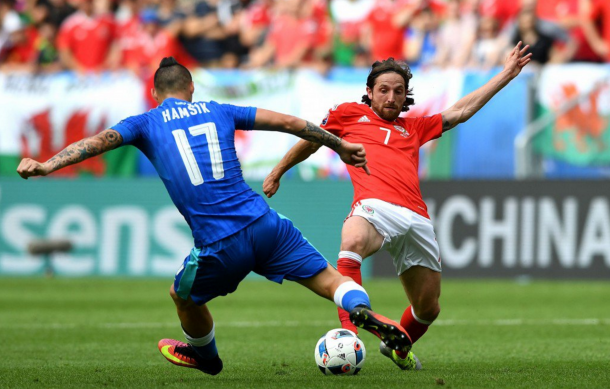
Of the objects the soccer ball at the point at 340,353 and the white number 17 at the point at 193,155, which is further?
the soccer ball at the point at 340,353

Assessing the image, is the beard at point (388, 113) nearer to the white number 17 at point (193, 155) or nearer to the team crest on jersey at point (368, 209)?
the team crest on jersey at point (368, 209)

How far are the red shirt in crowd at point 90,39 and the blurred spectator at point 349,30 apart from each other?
4358mm

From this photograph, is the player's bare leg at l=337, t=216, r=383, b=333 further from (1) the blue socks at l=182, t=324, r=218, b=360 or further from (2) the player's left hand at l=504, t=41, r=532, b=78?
(2) the player's left hand at l=504, t=41, r=532, b=78

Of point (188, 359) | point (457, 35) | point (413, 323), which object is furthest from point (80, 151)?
point (457, 35)

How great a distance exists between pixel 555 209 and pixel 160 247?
619cm

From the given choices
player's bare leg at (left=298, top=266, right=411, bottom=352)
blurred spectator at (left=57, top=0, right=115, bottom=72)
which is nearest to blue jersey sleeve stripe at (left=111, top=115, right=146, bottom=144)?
player's bare leg at (left=298, top=266, right=411, bottom=352)

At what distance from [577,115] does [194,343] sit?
10246mm

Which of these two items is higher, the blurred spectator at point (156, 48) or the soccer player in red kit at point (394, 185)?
the blurred spectator at point (156, 48)

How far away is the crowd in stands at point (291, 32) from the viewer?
1712 centimetres

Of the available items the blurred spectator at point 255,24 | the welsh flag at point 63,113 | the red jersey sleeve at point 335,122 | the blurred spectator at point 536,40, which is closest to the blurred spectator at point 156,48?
the blurred spectator at point 255,24

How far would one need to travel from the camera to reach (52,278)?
16.9 metres

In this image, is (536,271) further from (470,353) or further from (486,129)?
(470,353)

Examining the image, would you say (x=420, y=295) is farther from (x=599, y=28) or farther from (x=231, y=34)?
(x=231, y=34)

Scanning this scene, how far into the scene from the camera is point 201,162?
20.2 ft
